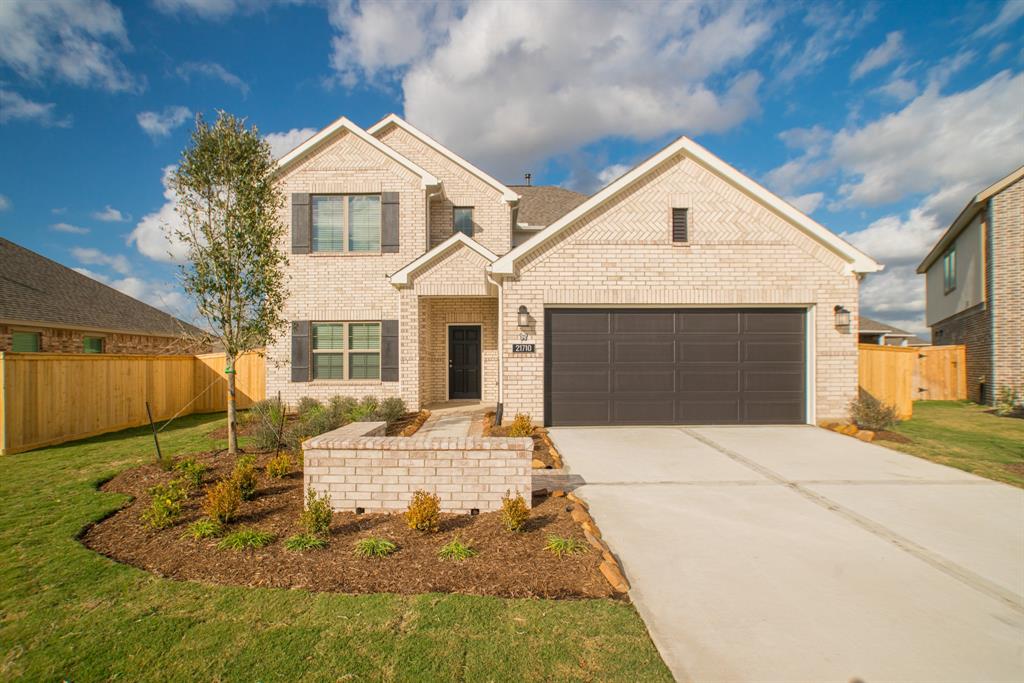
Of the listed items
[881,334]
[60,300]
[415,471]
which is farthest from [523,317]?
[881,334]

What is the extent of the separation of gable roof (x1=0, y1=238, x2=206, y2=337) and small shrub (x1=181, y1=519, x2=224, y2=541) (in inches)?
372

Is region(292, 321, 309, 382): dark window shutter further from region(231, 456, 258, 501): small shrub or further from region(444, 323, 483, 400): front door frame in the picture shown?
region(231, 456, 258, 501): small shrub

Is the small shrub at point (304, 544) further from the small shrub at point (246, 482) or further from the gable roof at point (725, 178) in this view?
the gable roof at point (725, 178)

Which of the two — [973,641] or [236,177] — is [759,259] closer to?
[973,641]

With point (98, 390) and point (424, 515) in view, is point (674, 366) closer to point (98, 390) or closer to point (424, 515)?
point (424, 515)

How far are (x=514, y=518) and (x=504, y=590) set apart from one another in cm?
92

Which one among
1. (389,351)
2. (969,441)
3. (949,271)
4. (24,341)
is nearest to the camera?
(969,441)

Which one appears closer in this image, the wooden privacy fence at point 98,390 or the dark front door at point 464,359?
the wooden privacy fence at point 98,390

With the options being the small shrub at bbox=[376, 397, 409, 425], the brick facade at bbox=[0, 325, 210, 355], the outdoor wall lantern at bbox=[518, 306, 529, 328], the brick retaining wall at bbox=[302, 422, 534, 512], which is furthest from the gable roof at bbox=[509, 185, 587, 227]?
the brick retaining wall at bbox=[302, 422, 534, 512]

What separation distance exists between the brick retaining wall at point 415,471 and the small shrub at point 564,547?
94cm

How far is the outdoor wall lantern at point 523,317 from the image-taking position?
9242 millimetres

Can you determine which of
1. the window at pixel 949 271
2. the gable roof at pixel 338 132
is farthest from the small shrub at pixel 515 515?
the window at pixel 949 271

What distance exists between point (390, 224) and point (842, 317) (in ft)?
35.6

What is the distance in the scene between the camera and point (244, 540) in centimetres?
404
